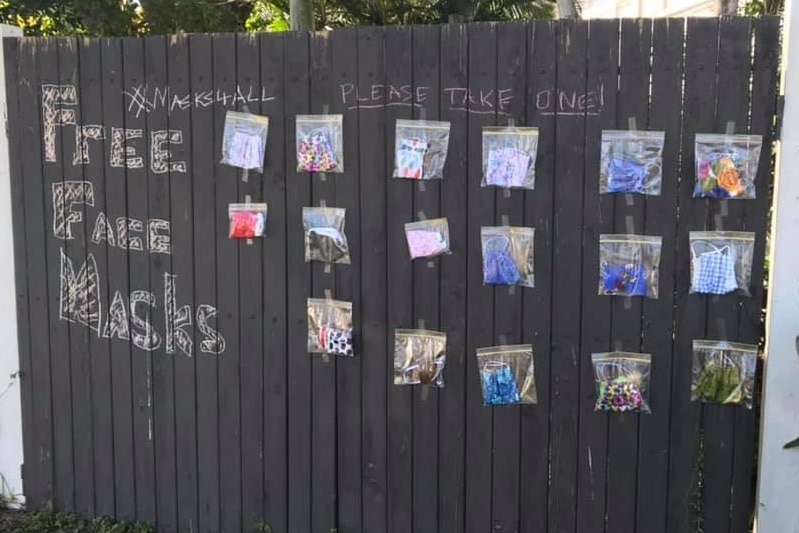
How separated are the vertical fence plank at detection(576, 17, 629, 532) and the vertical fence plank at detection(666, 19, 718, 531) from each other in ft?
0.87

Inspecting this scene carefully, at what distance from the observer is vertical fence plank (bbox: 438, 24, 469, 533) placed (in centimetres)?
336

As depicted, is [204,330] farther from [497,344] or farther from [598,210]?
[598,210]

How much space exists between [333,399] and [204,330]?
2.46 ft

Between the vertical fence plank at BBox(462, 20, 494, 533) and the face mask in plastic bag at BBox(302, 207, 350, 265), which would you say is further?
the face mask in plastic bag at BBox(302, 207, 350, 265)

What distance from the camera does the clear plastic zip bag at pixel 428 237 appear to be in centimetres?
344

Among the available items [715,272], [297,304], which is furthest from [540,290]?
[297,304]

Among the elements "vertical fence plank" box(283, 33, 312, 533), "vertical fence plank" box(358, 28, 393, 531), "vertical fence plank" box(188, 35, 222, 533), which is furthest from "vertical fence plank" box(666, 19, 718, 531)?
"vertical fence plank" box(188, 35, 222, 533)

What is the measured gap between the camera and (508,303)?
3.40 metres

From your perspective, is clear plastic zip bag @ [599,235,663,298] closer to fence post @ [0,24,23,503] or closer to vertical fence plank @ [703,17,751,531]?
vertical fence plank @ [703,17,751,531]

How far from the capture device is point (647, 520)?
334 cm

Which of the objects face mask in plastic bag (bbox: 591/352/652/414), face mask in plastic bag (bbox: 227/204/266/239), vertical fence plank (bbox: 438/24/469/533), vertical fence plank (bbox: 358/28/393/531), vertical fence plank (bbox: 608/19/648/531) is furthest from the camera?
face mask in plastic bag (bbox: 227/204/266/239)

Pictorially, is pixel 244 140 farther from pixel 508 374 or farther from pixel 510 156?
pixel 508 374

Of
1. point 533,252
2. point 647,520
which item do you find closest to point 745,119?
point 533,252

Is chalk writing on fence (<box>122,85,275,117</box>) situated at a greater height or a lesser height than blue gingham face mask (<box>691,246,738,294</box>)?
greater
